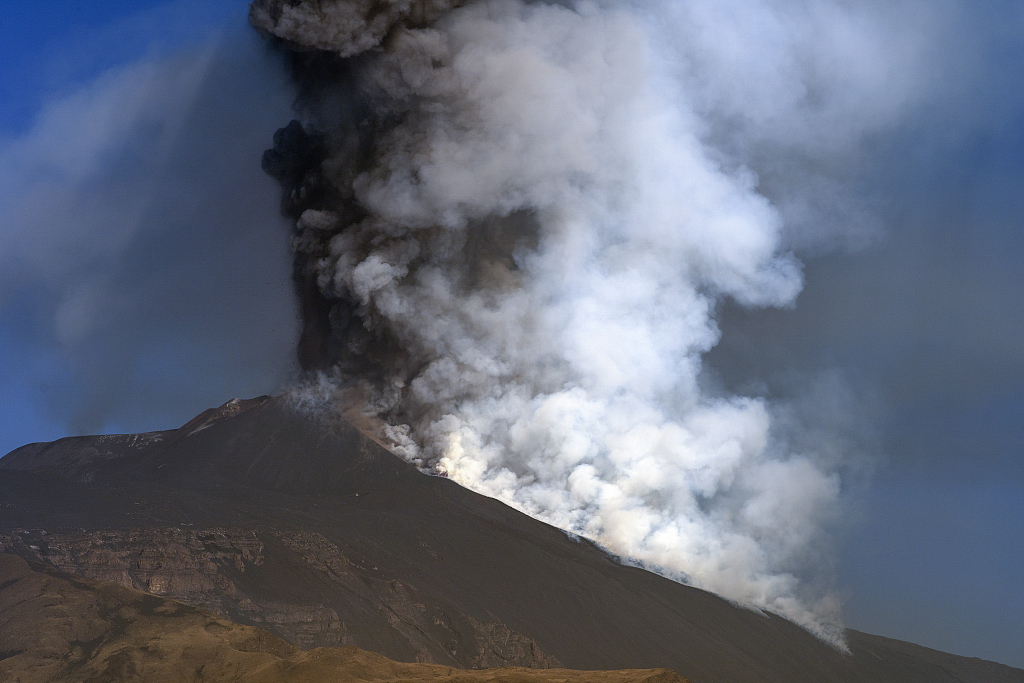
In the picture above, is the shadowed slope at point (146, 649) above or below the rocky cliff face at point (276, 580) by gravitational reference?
below

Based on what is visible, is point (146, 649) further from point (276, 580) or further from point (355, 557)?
point (355, 557)

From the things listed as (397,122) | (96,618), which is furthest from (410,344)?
(96,618)

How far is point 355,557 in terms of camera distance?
28359mm

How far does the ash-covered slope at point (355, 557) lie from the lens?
2498 cm

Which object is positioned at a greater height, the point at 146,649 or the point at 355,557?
the point at 355,557

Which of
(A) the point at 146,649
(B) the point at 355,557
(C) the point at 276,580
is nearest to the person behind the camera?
(A) the point at 146,649

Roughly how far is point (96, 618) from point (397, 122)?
29.1 meters

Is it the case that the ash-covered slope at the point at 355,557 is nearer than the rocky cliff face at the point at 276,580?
No

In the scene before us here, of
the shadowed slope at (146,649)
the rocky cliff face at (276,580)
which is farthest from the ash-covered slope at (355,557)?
the shadowed slope at (146,649)

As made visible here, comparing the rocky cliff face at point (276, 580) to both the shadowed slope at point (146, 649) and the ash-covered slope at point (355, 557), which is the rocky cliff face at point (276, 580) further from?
the shadowed slope at point (146, 649)

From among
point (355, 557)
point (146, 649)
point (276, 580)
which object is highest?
point (355, 557)

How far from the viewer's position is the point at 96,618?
2225 cm

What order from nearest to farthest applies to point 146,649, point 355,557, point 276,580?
point 146,649 → point 276,580 → point 355,557

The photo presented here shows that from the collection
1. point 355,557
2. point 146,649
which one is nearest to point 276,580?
point 355,557
